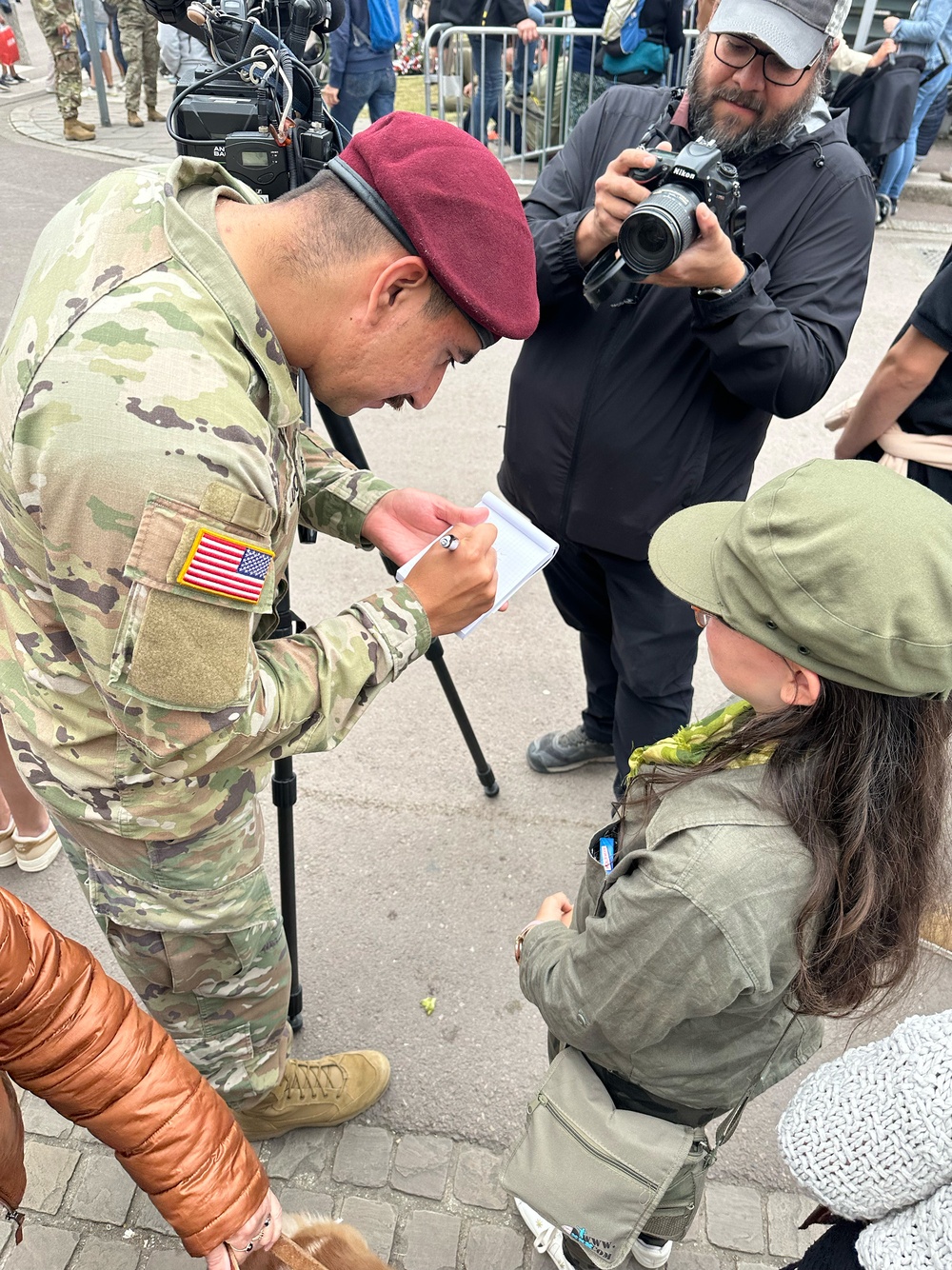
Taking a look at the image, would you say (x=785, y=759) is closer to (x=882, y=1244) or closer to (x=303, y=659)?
(x=882, y=1244)

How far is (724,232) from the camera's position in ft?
6.52

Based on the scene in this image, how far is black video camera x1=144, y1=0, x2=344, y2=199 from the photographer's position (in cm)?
208

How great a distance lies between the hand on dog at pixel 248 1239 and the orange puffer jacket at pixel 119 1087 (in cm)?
1

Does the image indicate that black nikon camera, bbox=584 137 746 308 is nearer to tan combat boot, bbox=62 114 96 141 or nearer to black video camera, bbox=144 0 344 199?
black video camera, bbox=144 0 344 199

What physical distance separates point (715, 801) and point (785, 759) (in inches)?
4.4

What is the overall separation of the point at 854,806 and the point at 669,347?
1.30 metres

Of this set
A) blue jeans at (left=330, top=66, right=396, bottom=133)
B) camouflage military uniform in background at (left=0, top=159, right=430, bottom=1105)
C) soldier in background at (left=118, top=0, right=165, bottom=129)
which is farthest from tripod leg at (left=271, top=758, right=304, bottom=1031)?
soldier in background at (left=118, top=0, right=165, bottom=129)

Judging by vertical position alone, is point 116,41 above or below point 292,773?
above

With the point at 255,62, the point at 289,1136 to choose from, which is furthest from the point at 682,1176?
the point at 255,62

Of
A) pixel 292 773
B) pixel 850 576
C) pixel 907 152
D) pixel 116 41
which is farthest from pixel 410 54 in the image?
pixel 850 576

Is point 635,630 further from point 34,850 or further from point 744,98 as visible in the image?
point 34,850

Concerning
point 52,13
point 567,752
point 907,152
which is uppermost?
point 52,13

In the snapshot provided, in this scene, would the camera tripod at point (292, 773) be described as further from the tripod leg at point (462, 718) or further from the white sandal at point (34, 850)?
the white sandal at point (34, 850)

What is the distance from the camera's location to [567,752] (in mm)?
3186
